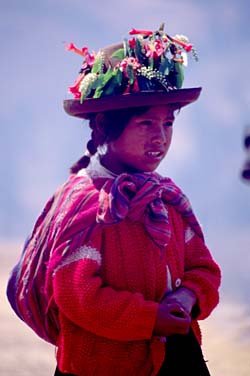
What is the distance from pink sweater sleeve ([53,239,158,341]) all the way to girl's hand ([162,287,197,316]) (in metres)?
0.10

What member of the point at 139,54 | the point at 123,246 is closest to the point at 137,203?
the point at 123,246

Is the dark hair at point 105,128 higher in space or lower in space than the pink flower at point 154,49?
lower

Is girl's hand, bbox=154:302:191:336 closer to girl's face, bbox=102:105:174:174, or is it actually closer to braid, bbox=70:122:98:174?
girl's face, bbox=102:105:174:174

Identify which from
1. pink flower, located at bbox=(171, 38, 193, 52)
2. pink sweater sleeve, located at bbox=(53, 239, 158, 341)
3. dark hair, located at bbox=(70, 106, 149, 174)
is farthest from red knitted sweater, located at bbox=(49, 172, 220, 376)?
pink flower, located at bbox=(171, 38, 193, 52)

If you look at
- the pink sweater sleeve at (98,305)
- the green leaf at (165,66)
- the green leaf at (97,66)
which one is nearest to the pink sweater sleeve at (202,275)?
the pink sweater sleeve at (98,305)

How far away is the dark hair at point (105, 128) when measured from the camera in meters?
3.15

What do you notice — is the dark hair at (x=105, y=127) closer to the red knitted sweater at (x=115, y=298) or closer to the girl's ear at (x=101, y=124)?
the girl's ear at (x=101, y=124)

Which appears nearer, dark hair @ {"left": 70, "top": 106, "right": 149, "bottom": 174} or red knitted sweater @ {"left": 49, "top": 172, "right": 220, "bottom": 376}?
red knitted sweater @ {"left": 49, "top": 172, "right": 220, "bottom": 376}

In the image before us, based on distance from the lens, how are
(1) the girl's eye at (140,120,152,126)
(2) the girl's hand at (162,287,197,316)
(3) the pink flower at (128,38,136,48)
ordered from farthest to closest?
(3) the pink flower at (128,38,136,48) → (1) the girl's eye at (140,120,152,126) → (2) the girl's hand at (162,287,197,316)

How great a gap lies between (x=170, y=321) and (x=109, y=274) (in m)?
0.29

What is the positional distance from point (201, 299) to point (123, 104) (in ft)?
2.68

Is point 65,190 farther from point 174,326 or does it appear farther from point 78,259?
point 174,326

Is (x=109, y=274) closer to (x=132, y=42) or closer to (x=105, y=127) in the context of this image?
(x=105, y=127)

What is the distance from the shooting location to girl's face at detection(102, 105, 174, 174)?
3.14 meters
